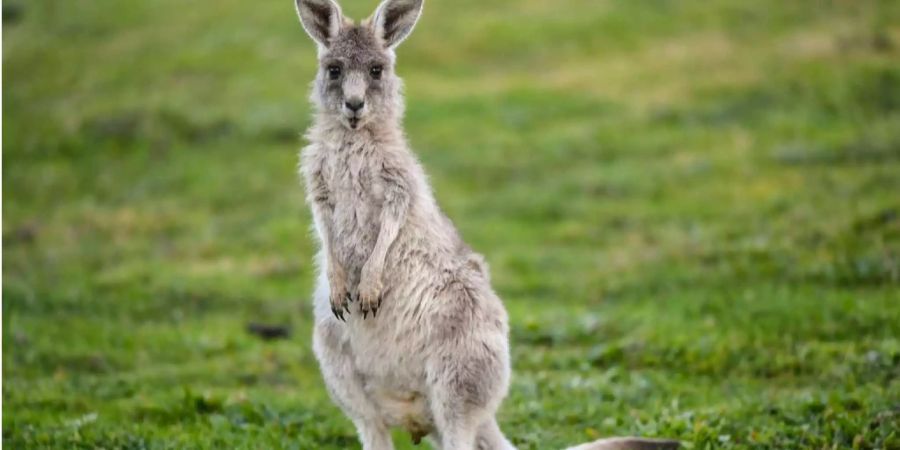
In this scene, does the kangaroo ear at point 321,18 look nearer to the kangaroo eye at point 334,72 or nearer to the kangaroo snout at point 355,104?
the kangaroo eye at point 334,72

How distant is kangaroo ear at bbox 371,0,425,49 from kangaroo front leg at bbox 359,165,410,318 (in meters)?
0.84

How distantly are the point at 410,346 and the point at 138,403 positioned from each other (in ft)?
12.9

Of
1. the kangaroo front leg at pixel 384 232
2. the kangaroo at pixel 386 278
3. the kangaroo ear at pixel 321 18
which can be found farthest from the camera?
the kangaroo ear at pixel 321 18

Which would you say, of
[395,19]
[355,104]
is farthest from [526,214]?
[355,104]

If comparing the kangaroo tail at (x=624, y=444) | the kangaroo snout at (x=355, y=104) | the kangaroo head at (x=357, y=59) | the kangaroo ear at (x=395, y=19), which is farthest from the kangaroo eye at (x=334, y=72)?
the kangaroo tail at (x=624, y=444)

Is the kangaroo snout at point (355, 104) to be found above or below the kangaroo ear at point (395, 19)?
below

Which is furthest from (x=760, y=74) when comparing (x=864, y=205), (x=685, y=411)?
(x=685, y=411)

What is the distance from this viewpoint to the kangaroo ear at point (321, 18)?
7.63m

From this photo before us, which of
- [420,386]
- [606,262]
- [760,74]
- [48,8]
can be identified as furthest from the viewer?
[48,8]

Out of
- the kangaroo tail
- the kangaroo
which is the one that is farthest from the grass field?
the kangaroo

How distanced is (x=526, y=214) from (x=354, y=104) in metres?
11.8

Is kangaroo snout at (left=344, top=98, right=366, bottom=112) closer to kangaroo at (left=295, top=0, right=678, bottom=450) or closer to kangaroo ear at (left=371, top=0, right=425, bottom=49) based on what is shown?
kangaroo at (left=295, top=0, right=678, bottom=450)

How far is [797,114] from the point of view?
72.7ft

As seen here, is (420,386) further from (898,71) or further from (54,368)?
(898,71)
